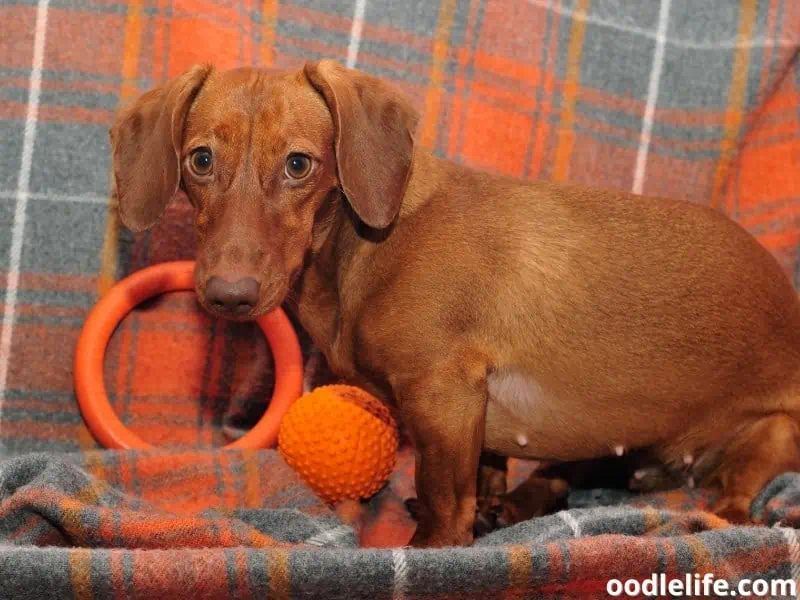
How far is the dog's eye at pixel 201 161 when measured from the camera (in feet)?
8.70

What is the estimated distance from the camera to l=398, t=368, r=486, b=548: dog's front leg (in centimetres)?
282

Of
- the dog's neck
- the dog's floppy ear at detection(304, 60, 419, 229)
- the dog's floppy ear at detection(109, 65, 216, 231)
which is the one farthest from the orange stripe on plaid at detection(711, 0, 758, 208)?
the dog's floppy ear at detection(109, 65, 216, 231)

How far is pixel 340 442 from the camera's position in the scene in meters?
3.04

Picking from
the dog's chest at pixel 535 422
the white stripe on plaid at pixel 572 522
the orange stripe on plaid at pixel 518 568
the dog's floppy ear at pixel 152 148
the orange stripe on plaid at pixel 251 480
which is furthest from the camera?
the orange stripe on plaid at pixel 251 480

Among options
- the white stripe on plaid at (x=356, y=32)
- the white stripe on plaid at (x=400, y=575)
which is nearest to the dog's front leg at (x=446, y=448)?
the white stripe on plaid at (x=400, y=575)

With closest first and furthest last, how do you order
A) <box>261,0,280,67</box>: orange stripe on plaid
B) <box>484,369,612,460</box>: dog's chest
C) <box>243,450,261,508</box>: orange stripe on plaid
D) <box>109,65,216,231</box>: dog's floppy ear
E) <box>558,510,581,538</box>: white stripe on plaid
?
1. <box>558,510,581,538</box>: white stripe on plaid
2. <box>109,65,216,231</box>: dog's floppy ear
3. <box>484,369,612,460</box>: dog's chest
4. <box>243,450,261,508</box>: orange stripe on plaid
5. <box>261,0,280,67</box>: orange stripe on plaid

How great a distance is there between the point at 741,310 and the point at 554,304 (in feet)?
1.99

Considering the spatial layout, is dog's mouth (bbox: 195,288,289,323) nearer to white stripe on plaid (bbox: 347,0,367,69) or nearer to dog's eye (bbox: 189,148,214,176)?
dog's eye (bbox: 189,148,214,176)

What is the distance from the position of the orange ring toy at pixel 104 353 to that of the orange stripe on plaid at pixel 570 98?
1.26m

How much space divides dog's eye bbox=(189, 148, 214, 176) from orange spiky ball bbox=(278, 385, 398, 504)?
0.87 m

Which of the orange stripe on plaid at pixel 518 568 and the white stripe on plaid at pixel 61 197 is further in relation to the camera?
the white stripe on plaid at pixel 61 197

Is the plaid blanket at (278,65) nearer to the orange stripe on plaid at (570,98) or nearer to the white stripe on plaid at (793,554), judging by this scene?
the orange stripe on plaid at (570,98)

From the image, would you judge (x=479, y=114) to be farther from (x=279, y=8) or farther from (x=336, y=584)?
(x=336, y=584)

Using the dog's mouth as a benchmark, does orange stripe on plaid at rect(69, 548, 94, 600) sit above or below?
below
